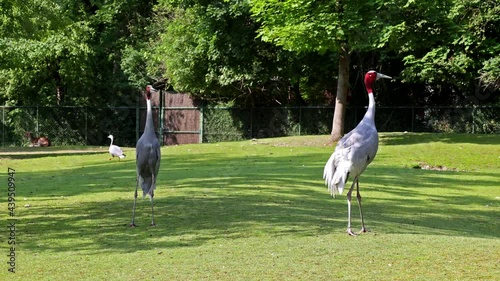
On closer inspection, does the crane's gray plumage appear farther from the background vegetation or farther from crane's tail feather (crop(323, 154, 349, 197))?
the background vegetation

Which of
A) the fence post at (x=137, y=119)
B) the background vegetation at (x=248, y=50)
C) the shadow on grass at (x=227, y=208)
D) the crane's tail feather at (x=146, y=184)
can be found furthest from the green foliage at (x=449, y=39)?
the crane's tail feather at (x=146, y=184)

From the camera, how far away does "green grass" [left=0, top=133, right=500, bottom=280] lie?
1054cm

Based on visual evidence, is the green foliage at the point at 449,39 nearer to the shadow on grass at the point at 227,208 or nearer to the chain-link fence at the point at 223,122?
the chain-link fence at the point at 223,122

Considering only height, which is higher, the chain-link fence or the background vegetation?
the background vegetation

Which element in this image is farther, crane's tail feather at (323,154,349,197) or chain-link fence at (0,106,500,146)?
chain-link fence at (0,106,500,146)

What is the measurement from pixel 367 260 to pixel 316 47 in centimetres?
2538

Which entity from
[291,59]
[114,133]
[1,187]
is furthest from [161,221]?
[114,133]

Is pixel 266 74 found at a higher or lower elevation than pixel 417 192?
higher

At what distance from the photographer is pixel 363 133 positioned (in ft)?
43.7

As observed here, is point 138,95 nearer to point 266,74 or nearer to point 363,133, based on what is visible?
point 266,74

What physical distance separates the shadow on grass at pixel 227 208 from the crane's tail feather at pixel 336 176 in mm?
798

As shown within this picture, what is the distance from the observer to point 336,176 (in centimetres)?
1322

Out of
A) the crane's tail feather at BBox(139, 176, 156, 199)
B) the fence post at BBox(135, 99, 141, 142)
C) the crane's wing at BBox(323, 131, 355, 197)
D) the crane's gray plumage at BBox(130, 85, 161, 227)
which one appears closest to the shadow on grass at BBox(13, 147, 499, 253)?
the crane's tail feather at BBox(139, 176, 156, 199)

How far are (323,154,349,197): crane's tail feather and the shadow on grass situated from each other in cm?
80
